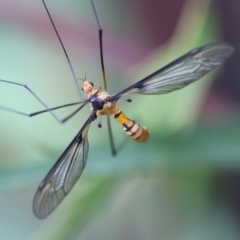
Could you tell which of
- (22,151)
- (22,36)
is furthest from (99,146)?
(22,36)

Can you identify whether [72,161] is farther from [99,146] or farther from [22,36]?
[22,36]

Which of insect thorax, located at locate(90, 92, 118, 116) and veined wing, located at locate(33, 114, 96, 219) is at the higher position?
insect thorax, located at locate(90, 92, 118, 116)

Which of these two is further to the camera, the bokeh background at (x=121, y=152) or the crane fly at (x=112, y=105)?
the bokeh background at (x=121, y=152)

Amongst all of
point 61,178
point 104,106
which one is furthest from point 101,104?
point 61,178

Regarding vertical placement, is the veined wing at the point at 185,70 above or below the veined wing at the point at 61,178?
above

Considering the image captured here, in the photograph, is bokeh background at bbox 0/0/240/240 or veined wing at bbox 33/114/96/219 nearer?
veined wing at bbox 33/114/96/219
